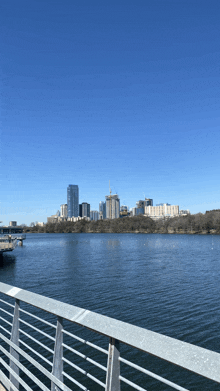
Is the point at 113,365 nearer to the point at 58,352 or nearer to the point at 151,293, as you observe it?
the point at 58,352

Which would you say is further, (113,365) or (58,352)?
(58,352)

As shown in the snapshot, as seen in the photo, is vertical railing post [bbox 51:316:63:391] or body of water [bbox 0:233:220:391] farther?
body of water [bbox 0:233:220:391]

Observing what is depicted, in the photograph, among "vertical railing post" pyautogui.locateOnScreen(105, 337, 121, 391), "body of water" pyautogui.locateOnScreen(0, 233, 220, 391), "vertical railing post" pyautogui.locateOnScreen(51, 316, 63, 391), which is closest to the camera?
Result: "vertical railing post" pyautogui.locateOnScreen(105, 337, 121, 391)

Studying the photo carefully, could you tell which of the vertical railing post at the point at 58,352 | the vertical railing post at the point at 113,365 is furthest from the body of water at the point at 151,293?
the vertical railing post at the point at 113,365

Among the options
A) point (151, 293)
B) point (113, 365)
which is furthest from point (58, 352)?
point (151, 293)

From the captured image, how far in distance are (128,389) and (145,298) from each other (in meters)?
12.3

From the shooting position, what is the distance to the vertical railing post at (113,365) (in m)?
2.34

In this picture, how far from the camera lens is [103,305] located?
20859 mm

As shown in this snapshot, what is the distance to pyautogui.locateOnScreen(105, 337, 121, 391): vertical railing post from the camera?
2.34 meters

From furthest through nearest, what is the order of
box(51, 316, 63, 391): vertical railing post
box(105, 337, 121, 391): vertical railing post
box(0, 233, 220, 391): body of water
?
box(0, 233, 220, 391): body of water
box(51, 316, 63, 391): vertical railing post
box(105, 337, 121, 391): vertical railing post

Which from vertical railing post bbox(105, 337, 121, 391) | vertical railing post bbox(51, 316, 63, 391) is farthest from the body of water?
vertical railing post bbox(105, 337, 121, 391)

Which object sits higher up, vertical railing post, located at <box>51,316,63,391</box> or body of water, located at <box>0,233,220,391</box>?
vertical railing post, located at <box>51,316,63,391</box>

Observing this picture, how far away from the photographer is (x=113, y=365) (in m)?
2.36

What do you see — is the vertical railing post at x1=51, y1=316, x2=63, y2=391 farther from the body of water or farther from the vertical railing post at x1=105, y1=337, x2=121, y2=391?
the body of water
